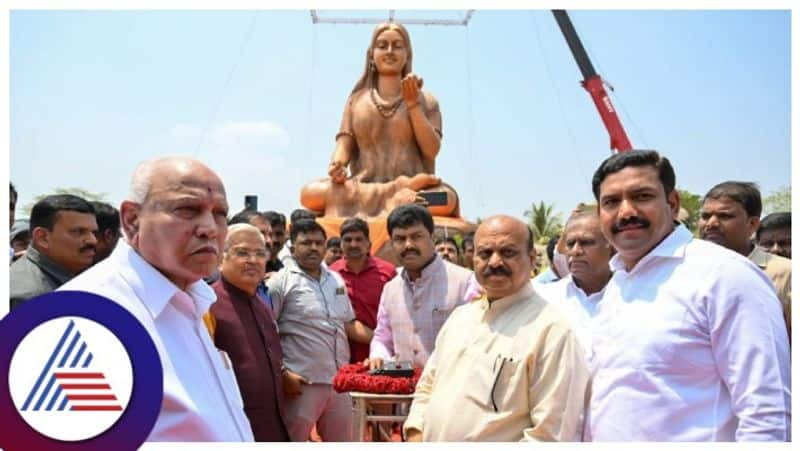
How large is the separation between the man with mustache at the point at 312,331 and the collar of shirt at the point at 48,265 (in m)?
1.36

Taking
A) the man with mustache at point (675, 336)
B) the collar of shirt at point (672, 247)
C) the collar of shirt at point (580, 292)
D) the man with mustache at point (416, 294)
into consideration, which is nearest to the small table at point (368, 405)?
the man with mustache at point (416, 294)

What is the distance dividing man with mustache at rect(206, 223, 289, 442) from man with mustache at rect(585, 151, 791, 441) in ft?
4.22

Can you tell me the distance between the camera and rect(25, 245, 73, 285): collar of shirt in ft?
10.7

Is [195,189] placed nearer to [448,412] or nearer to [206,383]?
[206,383]

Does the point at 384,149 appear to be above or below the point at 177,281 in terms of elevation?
above

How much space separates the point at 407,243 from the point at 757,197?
5.93 feet

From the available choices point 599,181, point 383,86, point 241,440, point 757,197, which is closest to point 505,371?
point 599,181

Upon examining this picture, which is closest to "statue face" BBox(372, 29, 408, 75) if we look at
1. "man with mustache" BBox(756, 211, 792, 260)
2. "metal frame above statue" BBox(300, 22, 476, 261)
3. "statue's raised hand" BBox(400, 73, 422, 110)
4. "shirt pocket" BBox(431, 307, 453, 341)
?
"metal frame above statue" BBox(300, 22, 476, 261)

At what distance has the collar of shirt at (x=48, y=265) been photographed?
129 inches

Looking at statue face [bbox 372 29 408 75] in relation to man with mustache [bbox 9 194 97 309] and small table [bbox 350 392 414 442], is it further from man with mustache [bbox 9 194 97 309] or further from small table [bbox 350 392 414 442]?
small table [bbox 350 392 414 442]

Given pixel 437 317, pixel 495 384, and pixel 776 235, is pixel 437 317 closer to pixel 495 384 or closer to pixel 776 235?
pixel 495 384

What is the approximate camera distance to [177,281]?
80.7 inches

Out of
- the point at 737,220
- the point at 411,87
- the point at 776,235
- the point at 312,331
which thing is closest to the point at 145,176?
the point at 312,331

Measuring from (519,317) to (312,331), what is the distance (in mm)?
2005
